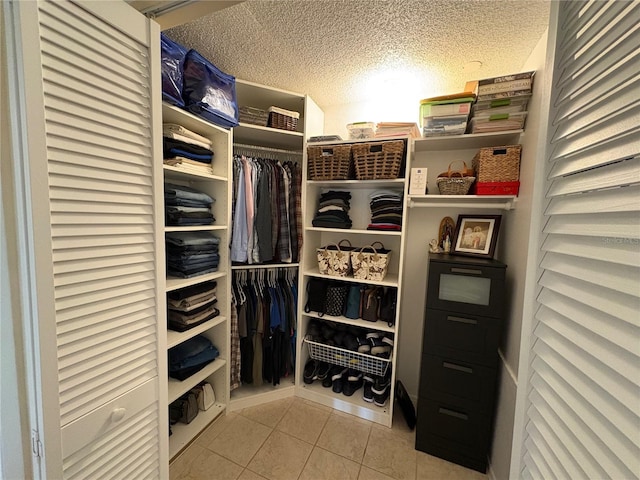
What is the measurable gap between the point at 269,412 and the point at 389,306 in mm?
1251

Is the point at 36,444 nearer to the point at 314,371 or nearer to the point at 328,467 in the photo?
the point at 328,467

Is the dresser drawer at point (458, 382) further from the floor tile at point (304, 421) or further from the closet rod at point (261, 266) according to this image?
the closet rod at point (261, 266)

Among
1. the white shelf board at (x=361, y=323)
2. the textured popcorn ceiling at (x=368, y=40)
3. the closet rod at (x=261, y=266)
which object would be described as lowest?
A: the white shelf board at (x=361, y=323)

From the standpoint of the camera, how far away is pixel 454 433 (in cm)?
159

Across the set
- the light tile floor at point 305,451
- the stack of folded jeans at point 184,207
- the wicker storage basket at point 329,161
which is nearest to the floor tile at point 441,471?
the light tile floor at point 305,451

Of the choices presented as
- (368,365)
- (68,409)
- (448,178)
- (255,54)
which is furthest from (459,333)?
(255,54)

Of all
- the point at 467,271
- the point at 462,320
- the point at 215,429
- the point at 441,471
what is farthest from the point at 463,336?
the point at 215,429

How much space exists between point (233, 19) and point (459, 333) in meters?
2.17

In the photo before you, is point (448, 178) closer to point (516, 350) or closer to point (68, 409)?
point (516, 350)

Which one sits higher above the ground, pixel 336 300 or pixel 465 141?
pixel 465 141

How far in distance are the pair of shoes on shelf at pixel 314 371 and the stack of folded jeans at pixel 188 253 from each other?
1228 millimetres

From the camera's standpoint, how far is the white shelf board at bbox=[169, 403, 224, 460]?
5.19ft

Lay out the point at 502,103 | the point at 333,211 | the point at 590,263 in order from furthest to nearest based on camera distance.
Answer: the point at 333,211
the point at 502,103
the point at 590,263

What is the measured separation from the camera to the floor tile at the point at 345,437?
5.45ft
